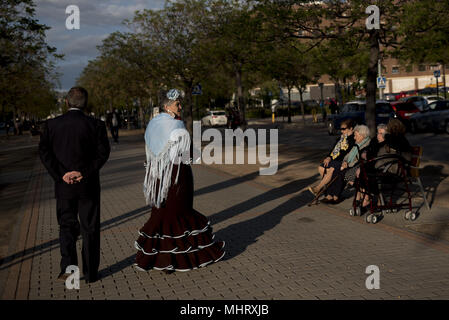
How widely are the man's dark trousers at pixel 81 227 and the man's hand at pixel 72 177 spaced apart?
218mm

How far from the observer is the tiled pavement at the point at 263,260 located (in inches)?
195

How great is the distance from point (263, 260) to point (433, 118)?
2027 cm

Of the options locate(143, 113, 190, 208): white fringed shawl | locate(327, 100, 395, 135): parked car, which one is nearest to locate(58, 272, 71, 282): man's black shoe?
locate(143, 113, 190, 208): white fringed shawl

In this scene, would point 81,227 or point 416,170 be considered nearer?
point 81,227

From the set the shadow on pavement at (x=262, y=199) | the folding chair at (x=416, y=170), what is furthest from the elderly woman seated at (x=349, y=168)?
the shadow on pavement at (x=262, y=199)

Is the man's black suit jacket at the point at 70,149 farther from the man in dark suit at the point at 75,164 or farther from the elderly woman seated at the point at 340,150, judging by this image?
the elderly woman seated at the point at 340,150

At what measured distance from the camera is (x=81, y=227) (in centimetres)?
538

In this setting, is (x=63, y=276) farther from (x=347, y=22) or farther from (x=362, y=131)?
(x=347, y=22)

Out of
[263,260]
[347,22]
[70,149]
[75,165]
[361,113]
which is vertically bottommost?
[263,260]

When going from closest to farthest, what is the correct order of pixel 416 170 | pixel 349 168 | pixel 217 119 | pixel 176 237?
pixel 176 237, pixel 416 170, pixel 349 168, pixel 217 119

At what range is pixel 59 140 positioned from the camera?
5.16m

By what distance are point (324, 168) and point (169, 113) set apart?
421 centimetres

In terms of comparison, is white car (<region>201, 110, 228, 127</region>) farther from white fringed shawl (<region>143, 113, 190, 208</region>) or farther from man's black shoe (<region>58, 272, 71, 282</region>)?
man's black shoe (<region>58, 272, 71, 282</region>)

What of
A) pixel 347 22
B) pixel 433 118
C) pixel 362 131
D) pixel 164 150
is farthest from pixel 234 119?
pixel 164 150
